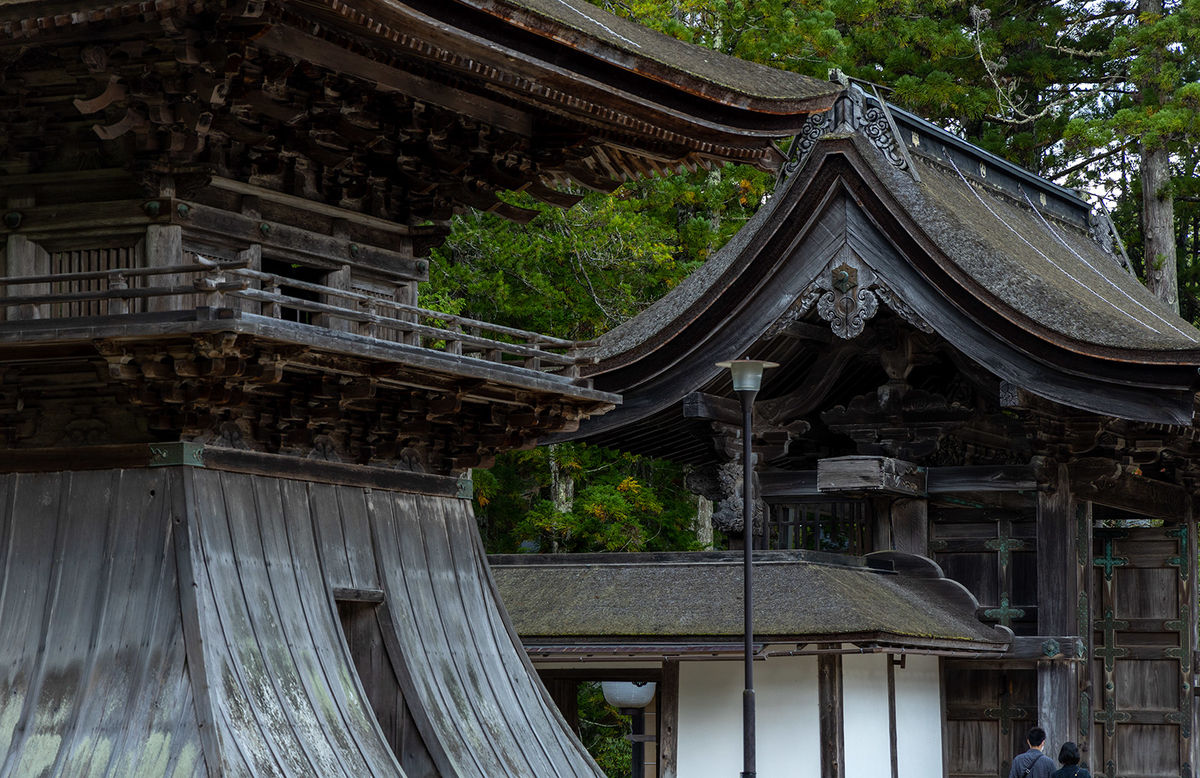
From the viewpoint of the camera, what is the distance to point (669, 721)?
52.6ft

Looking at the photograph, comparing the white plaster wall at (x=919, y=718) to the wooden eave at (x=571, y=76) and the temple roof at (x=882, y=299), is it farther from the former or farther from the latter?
the wooden eave at (x=571, y=76)

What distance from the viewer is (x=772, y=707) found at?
15625 millimetres

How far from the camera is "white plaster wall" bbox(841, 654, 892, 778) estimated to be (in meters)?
15.6

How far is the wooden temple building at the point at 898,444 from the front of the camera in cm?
1552

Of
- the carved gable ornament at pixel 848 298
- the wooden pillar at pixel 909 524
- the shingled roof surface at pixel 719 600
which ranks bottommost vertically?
the shingled roof surface at pixel 719 600

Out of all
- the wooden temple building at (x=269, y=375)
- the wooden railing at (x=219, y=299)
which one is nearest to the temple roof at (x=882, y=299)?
the wooden temple building at (x=269, y=375)

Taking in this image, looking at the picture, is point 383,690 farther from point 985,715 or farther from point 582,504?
point 582,504

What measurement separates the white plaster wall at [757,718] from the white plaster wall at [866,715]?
362 mm

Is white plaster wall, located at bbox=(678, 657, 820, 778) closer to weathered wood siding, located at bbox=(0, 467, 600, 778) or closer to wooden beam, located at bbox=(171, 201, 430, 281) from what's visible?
weathered wood siding, located at bbox=(0, 467, 600, 778)

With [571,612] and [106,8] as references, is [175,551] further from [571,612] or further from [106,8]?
[571,612]

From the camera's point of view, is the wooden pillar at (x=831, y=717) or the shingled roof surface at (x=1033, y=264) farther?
the shingled roof surface at (x=1033, y=264)

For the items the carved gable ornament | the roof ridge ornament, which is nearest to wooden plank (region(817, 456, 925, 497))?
the carved gable ornament

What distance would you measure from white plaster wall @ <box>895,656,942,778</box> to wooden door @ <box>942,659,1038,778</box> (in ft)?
0.63

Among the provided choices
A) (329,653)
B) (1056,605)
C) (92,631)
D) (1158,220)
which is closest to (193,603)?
(92,631)
